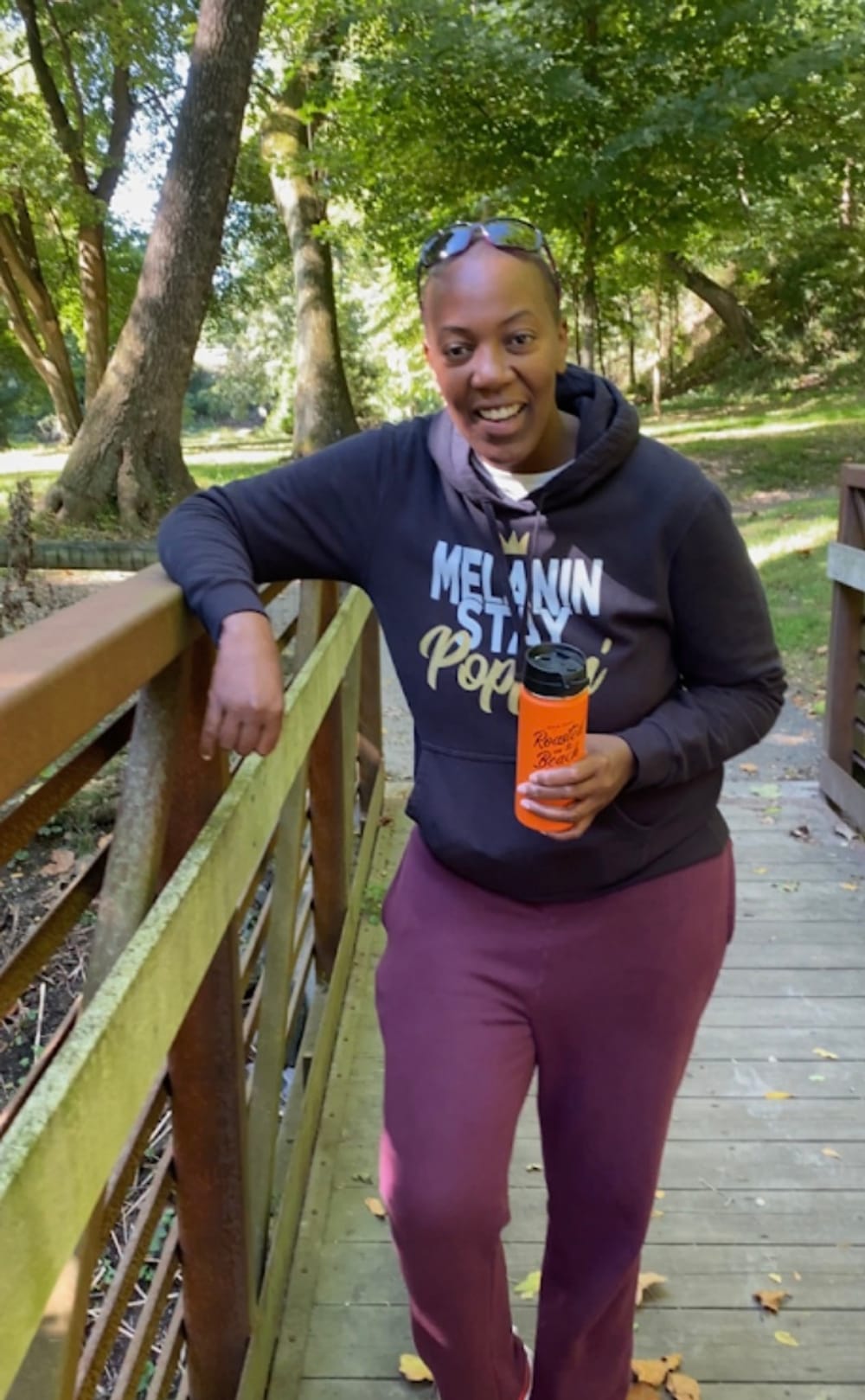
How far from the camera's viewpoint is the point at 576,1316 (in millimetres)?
1747

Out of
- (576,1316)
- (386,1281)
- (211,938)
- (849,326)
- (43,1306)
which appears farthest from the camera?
(849,326)

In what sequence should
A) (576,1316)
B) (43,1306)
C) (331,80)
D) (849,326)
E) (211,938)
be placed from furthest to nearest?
(849,326)
(331,80)
(576,1316)
(211,938)
(43,1306)

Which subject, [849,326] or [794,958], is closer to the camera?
[794,958]

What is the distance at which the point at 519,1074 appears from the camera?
1604 mm

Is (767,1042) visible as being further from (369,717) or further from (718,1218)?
(369,717)

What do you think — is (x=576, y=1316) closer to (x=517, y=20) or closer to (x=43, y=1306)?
(x=43, y=1306)

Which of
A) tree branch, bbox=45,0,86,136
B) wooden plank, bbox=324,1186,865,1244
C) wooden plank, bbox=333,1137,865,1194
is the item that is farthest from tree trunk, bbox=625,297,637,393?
wooden plank, bbox=324,1186,865,1244

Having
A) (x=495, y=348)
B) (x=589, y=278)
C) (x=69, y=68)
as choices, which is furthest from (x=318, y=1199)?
(x=69, y=68)

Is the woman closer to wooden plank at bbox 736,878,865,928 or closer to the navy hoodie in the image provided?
the navy hoodie

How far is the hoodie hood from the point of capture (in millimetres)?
1577

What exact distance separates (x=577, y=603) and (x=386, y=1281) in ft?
5.26

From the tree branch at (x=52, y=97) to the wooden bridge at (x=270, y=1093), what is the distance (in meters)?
14.6

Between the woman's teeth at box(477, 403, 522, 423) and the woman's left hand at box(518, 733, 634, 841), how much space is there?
0.44 m

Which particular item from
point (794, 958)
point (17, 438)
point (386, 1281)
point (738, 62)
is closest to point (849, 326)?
point (738, 62)
